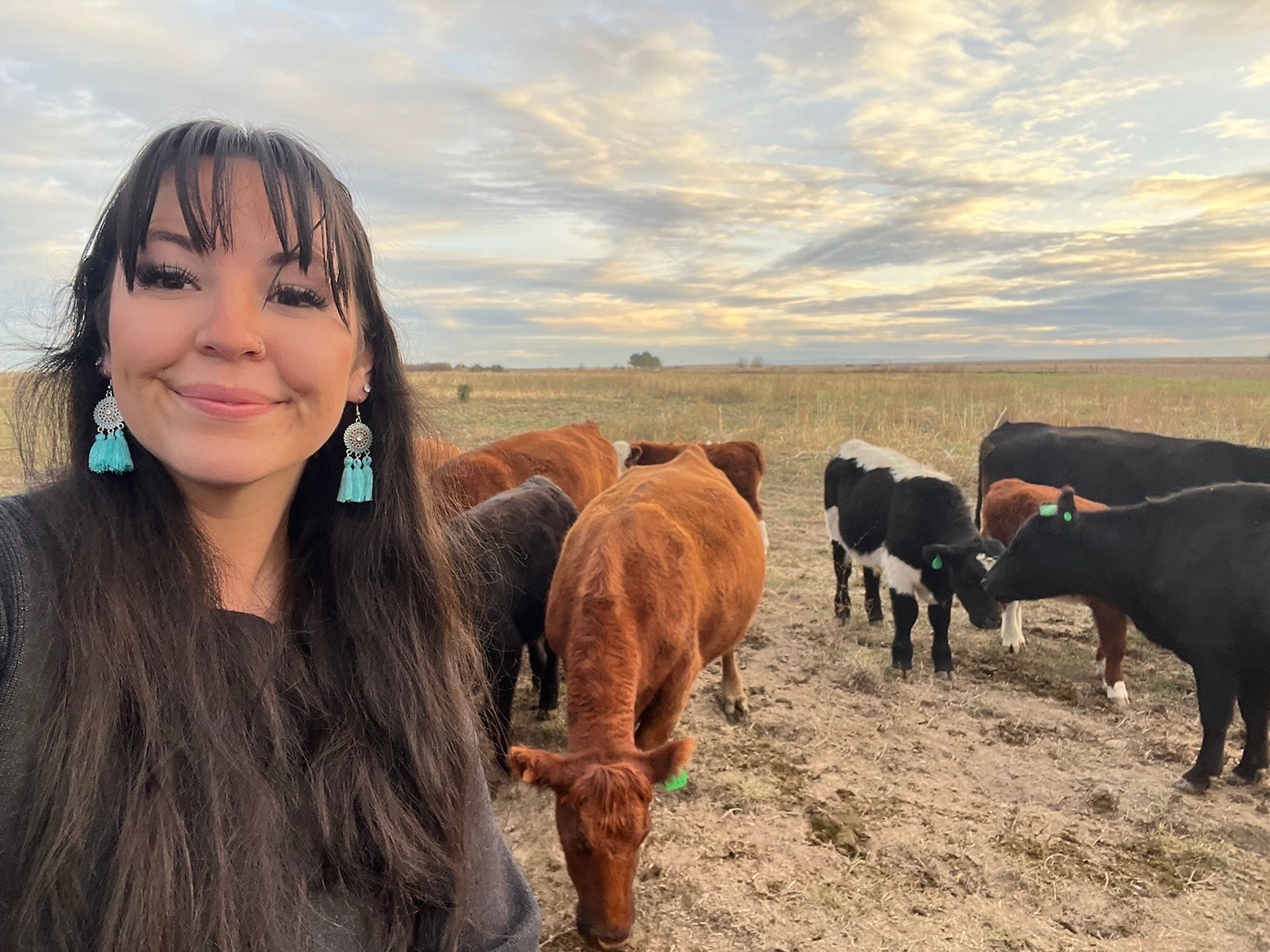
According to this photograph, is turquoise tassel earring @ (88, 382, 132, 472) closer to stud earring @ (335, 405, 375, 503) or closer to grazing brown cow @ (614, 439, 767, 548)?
stud earring @ (335, 405, 375, 503)

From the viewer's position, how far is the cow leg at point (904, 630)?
627 cm

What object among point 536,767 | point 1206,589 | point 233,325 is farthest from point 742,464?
point 233,325

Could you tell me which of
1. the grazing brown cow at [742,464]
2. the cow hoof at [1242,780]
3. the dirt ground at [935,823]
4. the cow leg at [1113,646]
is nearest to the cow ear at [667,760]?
the dirt ground at [935,823]

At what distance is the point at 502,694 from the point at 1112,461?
313 inches

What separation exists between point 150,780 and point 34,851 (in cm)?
15

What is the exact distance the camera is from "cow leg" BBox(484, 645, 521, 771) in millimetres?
4504

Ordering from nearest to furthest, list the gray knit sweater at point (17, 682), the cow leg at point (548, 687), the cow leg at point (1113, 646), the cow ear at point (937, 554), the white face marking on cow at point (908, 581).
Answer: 1. the gray knit sweater at point (17, 682)
2. the cow leg at point (548, 687)
3. the cow leg at point (1113, 646)
4. the cow ear at point (937, 554)
5. the white face marking on cow at point (908, 581)

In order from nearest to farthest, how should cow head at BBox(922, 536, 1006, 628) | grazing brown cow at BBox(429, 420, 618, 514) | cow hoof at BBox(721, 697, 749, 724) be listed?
cow hoof at BBox(721, 697, 749, 724), cow head at BBox(922, 536, 1006, 628), grazing brown cow at BBox(429, 420, 618, 514)

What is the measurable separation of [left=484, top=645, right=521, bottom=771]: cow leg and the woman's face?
3.45 m

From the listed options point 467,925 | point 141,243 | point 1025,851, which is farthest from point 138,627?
point 1025,851

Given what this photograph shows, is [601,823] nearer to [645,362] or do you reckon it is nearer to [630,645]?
[630,645]

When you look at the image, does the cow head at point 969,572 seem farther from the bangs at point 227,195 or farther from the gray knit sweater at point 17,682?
the gray knit sweater at point 17,682

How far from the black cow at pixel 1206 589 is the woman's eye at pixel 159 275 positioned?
577 cm

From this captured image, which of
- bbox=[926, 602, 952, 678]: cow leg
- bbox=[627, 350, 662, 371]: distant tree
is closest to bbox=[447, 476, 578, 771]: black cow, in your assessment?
bbox=[926, 602, 952, 678]: cow leg
